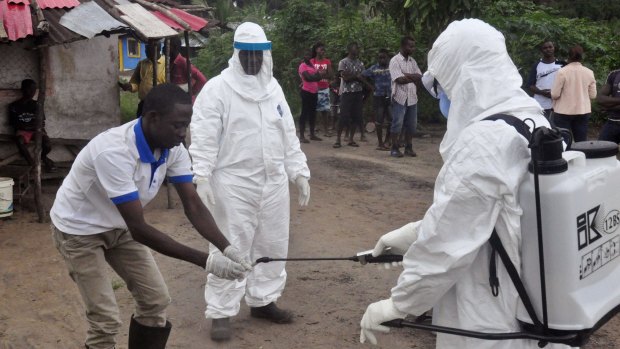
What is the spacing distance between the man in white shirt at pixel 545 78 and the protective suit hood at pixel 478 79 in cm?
806

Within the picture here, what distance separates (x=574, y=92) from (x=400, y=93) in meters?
2.58

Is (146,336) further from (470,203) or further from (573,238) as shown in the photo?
(573,238)

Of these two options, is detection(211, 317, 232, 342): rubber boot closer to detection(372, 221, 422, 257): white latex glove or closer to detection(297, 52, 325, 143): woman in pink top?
detection(372, 221, 422, 257): white latex glove

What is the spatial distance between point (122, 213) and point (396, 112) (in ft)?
27.5

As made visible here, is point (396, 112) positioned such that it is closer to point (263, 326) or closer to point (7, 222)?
point (7, 222)

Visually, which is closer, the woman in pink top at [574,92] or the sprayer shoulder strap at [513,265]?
the sprayer shoulder strap at [513,265]

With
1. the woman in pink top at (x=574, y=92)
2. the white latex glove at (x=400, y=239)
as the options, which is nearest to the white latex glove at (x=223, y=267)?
the white latex glove at (x=400, y=239)

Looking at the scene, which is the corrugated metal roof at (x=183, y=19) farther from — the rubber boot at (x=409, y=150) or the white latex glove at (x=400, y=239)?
the white latex glove at (x=400, y=239)

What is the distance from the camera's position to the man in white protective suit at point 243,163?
5020 mm

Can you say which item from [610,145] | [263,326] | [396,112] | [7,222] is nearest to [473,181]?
[610,145]

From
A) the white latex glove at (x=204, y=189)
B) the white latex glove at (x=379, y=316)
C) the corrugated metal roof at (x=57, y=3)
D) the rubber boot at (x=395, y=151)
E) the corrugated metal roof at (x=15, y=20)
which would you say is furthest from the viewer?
the rubber boot at (x=395, y=151)

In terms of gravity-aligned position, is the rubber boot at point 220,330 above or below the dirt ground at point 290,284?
above

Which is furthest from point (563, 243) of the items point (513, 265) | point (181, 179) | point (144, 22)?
point (144, 22)

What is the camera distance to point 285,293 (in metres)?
5.99
